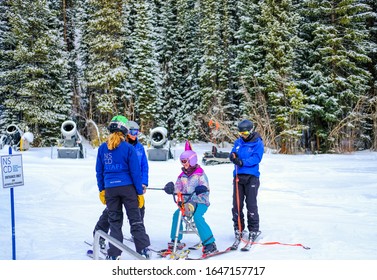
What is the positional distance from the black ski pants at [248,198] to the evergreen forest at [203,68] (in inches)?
616

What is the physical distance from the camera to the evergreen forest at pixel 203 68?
77.0 ft

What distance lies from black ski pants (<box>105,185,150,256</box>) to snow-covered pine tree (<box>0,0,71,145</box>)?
24036 millimetres

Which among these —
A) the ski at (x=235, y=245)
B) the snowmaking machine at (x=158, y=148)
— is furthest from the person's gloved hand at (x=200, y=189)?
the snowmaking machine at (x=158, y=148)

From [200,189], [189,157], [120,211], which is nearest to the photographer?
[120,211]

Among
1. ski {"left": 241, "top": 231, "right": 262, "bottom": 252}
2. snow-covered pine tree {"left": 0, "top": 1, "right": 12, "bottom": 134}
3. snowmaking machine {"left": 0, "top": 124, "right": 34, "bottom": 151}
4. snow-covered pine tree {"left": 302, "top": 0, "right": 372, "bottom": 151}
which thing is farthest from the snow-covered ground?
snow-covered pine tree {"left": 0, "top": 1, "right": 12, "bottom": 134}

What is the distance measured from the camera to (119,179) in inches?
182

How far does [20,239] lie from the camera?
6047mm

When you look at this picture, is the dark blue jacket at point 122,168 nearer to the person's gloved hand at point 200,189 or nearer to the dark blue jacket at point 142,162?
the person's gloved hand at point 200,189

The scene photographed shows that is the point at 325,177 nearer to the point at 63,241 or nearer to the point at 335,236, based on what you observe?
the point at 335,236

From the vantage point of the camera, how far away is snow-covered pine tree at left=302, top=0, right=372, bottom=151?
23.2 m

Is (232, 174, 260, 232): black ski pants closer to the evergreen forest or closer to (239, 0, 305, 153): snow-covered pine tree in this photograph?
the evergreen forest

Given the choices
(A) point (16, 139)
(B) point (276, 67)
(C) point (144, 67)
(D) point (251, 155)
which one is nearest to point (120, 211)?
(D) point (251, 155)

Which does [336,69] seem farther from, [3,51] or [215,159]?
[3,51]

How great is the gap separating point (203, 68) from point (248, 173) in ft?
85.3
